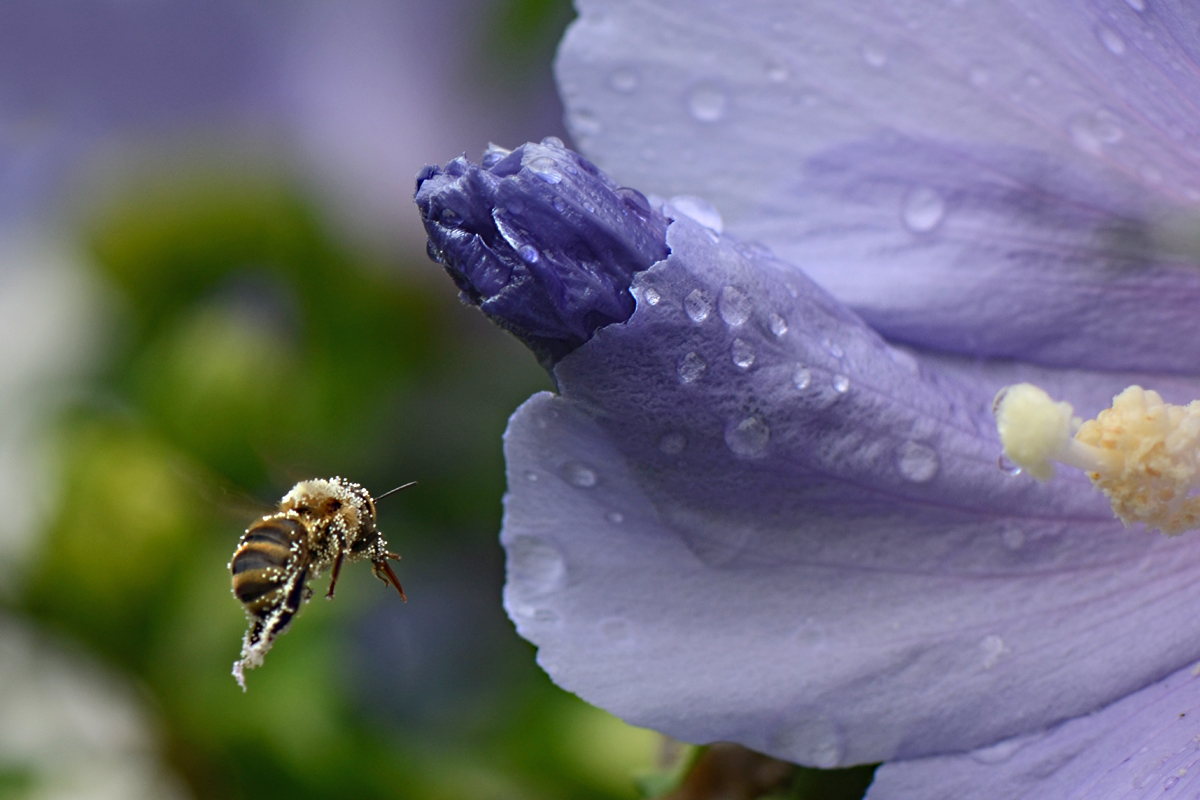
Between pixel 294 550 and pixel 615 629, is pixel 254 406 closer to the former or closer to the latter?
pixel 294 550

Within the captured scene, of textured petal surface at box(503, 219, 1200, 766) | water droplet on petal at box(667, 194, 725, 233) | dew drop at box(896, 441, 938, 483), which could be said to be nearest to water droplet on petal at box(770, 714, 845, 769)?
textured petal surface at box(503, 219, 1200, 766)

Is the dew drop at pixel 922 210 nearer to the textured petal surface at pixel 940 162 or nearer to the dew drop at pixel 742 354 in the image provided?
the textured petal surface at pixel 940 162

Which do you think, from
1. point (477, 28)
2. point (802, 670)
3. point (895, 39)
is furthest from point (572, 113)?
point (477, 28)

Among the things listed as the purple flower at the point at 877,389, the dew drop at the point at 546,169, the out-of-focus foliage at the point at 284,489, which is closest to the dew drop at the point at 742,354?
the purple flower at the point at 877,389

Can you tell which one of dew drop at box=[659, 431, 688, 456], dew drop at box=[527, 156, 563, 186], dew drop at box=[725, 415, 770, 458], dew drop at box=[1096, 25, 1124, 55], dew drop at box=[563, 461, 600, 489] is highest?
dew drop at box=[1096, 25, 1124, 55]

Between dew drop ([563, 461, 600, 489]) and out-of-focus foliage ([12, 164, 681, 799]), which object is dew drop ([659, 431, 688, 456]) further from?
out-of-focus foliage ([12, 164, 681, 799])

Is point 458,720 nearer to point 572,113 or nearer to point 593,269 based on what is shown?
point 572,113

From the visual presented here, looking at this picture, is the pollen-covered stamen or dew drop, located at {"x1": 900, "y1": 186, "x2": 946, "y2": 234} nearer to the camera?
the pollen-covered stamen
